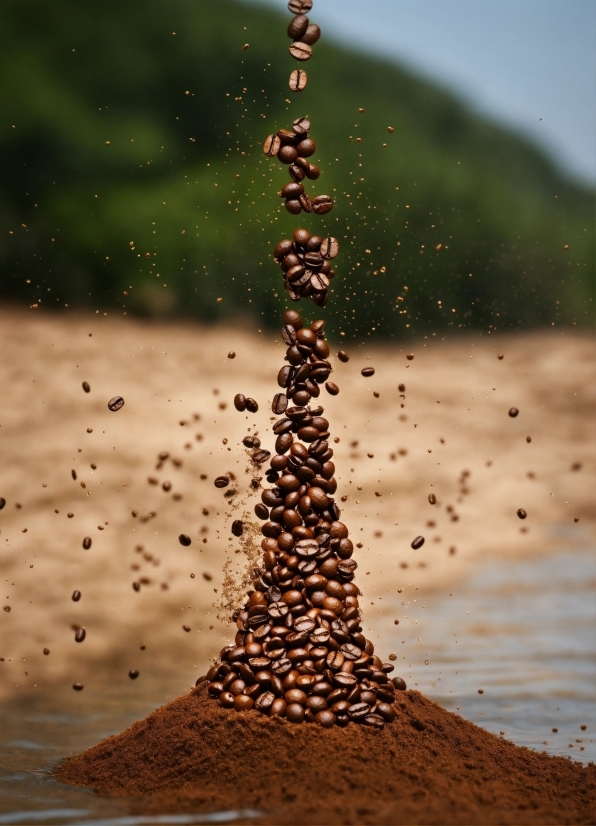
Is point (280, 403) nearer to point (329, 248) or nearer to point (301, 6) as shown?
point (329, 248)

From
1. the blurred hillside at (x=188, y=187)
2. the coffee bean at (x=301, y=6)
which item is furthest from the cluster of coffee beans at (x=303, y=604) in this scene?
the blurred hillside at (x=188, y=187)

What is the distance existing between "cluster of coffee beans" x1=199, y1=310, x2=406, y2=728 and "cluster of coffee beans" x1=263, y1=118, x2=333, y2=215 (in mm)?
221

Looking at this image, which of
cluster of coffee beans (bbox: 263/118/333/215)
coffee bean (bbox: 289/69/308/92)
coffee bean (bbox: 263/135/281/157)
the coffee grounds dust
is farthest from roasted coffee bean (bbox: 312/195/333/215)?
the coffee grounds dust

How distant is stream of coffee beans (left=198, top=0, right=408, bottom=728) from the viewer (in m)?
1.86

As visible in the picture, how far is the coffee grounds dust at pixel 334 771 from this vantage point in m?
1.60

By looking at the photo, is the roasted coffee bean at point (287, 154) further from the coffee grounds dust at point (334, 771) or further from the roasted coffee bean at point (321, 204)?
the coffee grounds dust at point (334, 771)

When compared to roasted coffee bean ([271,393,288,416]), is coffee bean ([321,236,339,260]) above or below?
above

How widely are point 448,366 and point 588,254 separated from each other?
1012 mm

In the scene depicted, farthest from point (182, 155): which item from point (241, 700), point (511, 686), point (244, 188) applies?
point (241, 700)

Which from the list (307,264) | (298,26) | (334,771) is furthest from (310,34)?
(334,771)

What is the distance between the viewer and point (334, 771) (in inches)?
66.9

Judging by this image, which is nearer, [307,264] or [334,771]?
[334,771]

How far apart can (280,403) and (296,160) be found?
47 centimetres

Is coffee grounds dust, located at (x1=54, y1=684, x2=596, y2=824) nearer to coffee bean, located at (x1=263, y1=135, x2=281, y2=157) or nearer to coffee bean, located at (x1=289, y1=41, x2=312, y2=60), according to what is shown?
coffee bean, located at (x1=263, y1=135, x2=281, y2=157)
